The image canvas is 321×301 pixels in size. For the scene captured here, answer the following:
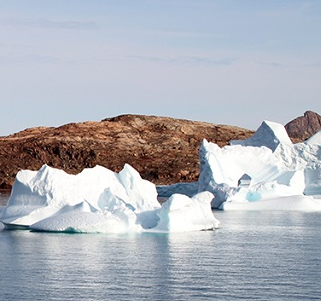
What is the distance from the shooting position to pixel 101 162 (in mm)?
67188

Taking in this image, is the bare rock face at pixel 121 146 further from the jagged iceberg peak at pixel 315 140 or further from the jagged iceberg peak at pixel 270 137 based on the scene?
the jagged iceberg peak at pixel 315 140

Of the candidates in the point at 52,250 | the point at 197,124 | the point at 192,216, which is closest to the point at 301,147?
the point at 192,216

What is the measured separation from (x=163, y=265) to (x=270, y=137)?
22269mm

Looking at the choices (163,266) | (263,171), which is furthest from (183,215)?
(263,171)

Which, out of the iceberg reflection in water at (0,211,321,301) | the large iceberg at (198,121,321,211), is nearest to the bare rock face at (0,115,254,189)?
the large iceberg at (198,121,321,211)

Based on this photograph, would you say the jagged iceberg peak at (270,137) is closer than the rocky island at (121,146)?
Yes

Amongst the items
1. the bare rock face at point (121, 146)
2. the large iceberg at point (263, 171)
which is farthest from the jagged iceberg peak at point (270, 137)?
the bare rock face at point (121, 146)

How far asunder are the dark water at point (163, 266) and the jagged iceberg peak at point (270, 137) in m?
13.9

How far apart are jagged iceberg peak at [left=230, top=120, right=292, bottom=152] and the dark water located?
1389 cm

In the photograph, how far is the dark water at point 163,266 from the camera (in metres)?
13.7

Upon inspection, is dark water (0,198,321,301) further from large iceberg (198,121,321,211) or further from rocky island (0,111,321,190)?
rocky island (0,111,321,190)

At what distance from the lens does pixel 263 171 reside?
3569 cm

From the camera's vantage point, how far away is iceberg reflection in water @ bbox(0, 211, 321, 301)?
1373cm

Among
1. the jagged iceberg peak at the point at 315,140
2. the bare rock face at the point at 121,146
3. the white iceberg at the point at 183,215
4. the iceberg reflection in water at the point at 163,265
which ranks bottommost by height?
the iceberg reflection in water at the point at 163,265
